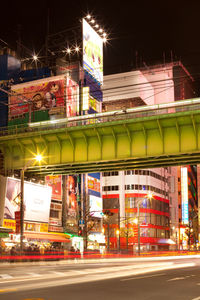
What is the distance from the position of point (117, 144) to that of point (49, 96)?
38777 mm

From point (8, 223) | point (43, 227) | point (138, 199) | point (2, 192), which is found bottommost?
point (43, 227)

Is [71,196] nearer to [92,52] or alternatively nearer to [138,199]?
[92,52]

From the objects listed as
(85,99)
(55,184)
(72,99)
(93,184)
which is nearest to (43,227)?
(55,184)

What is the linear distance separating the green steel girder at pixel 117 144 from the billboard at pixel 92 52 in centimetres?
4583

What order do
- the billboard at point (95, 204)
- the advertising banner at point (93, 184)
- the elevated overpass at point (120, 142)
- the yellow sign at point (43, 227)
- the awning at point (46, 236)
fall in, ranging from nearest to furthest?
the elevated overpass at point (120, 142)
the awning at point (46, 236)
the yellow sign at point (43, 227)
the billboard at point (95, 204)
the advertising banner at point (93, 184)

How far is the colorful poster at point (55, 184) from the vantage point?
67812 mm

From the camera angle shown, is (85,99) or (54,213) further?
(85,99)

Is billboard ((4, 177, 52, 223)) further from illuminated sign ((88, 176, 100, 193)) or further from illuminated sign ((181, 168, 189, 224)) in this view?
illuminated sign ((181, 168, 189, 224))

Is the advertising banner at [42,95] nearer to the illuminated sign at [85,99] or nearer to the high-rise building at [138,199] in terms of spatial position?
the illuminated sign at [85,99]

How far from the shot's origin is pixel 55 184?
2729 inches

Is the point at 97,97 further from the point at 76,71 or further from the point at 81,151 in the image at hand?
the point at 81,151

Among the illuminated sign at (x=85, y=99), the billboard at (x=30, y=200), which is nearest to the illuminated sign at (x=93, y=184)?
the illuminated sign at (x=85, y=99)

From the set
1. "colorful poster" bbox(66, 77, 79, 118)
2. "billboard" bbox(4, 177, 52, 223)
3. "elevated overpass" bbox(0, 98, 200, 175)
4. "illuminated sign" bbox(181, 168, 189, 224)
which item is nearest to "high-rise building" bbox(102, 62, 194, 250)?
"illuminated sign" bbox(181, 168, 189, 224)

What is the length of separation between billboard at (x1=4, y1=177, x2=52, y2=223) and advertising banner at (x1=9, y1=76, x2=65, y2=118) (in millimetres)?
18760
